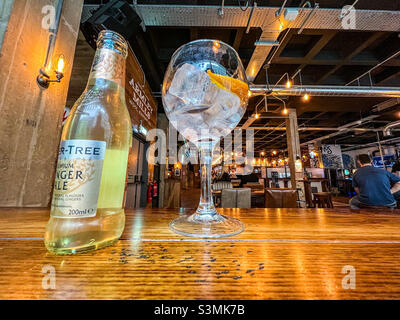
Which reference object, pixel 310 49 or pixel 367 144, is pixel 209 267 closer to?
pixel 310 49

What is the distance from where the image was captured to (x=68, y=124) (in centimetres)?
28

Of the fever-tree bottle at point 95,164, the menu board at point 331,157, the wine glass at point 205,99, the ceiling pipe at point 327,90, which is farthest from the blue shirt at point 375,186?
the menu board at point 331,157

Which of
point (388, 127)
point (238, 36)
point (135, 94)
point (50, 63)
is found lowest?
point (50, 63)

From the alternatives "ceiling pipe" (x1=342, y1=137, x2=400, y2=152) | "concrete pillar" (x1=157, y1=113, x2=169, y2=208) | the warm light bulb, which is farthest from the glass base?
"ceiling pipe" (x1=342, y1=137, x2=400, y2=152)

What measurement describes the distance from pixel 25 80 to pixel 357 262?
156 cm

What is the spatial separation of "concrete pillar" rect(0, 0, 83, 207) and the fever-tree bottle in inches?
39.3

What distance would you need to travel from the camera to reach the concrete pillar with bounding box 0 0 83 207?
2.92 ft

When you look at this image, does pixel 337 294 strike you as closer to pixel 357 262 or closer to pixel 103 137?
pixel 357 262

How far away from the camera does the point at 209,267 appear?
17 cm

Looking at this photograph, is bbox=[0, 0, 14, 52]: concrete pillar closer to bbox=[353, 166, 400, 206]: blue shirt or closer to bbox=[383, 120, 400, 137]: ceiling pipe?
bbox=[353, 166, 400, 206]: blue shirt

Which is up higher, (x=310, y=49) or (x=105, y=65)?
(x=310, y=49)

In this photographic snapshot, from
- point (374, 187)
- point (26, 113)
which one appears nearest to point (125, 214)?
point (26, 113)

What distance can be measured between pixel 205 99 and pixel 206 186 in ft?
0.64
